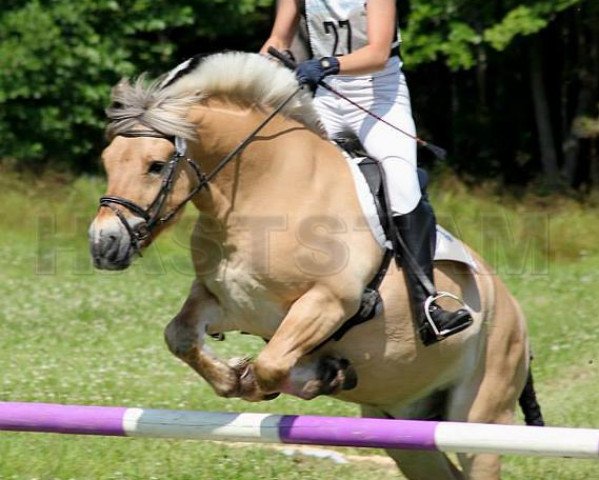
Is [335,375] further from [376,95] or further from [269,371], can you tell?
[376,95]

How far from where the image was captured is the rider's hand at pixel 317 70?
4812 millimetres

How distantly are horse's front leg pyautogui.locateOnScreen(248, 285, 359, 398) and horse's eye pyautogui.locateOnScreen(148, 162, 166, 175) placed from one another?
78cm

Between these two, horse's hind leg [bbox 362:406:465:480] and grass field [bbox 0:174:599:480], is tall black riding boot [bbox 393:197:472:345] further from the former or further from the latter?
grass field [bbox 0:174:599:480]

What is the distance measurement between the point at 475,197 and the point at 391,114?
36.2ft

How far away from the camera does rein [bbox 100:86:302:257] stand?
4395 millimetres

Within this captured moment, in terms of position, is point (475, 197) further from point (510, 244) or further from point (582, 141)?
point (582, 141)

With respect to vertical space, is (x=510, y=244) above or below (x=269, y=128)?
below

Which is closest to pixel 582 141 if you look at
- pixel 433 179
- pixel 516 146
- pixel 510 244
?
pixel 516 146

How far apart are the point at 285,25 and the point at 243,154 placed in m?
0.84

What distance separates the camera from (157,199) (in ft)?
14.7

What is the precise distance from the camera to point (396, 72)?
17.2 ft

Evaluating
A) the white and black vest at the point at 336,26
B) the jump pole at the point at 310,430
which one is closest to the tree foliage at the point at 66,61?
the white and black vest at the point at 336,26

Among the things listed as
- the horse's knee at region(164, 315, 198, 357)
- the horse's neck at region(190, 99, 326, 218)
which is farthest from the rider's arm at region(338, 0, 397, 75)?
the horse's knee at region(164, 315, 198, 357)

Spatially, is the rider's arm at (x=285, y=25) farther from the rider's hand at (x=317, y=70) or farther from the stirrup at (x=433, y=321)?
the stirrup at (x=433, y=321)
